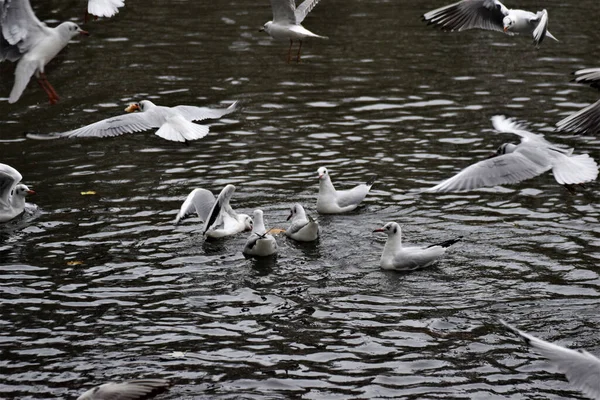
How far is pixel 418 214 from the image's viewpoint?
1204 cm

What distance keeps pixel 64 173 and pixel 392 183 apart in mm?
4251

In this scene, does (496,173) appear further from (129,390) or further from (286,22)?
(129,390)

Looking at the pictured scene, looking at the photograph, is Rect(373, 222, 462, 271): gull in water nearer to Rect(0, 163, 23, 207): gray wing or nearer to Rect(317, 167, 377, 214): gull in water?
Rect(317, 167, 377, 214): gull in water

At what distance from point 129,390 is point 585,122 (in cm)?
567

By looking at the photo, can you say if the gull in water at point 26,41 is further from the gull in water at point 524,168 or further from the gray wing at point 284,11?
the gull in water at point 524,168

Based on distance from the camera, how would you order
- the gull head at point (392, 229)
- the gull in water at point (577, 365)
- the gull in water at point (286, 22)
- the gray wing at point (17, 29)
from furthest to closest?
the gull in water at point (286, 22), the gray wing at point (17, 29), the gull head at point (392, 229), the gull in water at point (577, 365)

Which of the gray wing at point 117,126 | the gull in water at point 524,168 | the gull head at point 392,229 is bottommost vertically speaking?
the gull head at point 392,229

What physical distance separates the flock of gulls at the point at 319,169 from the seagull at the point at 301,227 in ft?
0.04

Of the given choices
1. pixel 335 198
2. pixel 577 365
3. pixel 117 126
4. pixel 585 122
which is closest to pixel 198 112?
pixel 117 126

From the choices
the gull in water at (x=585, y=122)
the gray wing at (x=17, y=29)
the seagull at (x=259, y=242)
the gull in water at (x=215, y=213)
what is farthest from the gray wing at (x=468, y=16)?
the gray wing at (x=17, y=29)

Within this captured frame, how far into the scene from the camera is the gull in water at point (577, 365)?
721cm

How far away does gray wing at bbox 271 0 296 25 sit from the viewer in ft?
47.3

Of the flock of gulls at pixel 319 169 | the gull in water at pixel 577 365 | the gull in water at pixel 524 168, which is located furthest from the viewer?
the gull in water at pixel 524 168

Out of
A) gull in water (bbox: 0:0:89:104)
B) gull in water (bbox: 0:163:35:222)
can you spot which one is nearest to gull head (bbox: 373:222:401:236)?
gull in water (bbox: 0:163:35:222)
